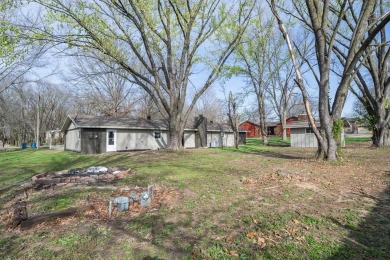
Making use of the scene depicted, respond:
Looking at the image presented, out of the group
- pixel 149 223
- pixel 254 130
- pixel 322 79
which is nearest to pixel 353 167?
pixel 322 79

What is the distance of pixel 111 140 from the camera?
72.0 ft

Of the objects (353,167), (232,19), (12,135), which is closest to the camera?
(353,167)

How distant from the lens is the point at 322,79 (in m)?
10.9

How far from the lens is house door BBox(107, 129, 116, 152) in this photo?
21.7 metres

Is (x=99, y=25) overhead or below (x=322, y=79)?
overhead

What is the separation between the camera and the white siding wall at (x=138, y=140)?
22.5 m

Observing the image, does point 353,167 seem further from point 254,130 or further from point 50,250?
point 254,130

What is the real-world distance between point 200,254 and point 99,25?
14.9 m

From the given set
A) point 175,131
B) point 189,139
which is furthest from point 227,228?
point 189,139

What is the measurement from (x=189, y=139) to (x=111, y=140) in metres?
8.55

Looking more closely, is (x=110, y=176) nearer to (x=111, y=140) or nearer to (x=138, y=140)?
(x=111, y=140)

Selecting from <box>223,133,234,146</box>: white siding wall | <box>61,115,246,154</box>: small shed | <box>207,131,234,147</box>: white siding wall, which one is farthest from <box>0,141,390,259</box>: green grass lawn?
<box>223,133,234,146</box>: white siding wall

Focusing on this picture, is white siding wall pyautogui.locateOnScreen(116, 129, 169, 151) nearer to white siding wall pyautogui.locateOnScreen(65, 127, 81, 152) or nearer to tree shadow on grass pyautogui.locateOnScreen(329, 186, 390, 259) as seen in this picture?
white siding wall pyautogui.locateOnScreen(65, 127, 81, 152)

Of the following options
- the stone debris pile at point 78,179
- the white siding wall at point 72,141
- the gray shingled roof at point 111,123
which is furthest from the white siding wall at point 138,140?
the stone debris pile at point 78,179
